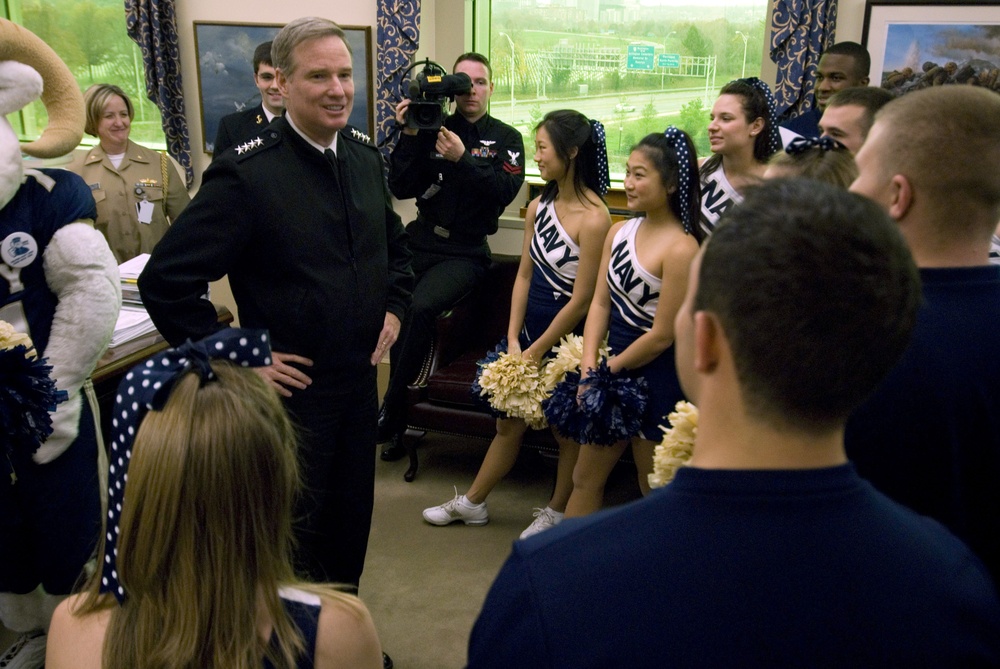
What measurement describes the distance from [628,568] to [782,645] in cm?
14

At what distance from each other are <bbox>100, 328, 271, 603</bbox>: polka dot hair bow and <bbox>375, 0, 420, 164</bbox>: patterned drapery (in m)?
3.71

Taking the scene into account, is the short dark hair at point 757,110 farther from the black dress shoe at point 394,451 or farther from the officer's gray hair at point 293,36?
the black dress shoe at point 394,451

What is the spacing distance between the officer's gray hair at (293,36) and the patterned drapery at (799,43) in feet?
8.90

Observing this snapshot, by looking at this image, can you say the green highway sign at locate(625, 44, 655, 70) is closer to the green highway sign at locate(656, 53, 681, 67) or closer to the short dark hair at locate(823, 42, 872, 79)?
the green highway sign at locate(656, 53, 681, 67)

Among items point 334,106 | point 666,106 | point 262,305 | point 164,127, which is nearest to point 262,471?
point 262,305

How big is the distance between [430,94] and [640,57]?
165cm

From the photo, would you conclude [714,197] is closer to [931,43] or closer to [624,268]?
[624,268]

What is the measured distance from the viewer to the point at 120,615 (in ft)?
3.91

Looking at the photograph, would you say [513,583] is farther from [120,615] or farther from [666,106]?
[666,106]

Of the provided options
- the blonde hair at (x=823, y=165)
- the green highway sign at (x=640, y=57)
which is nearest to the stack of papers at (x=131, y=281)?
the blonde hair at (x=823, y=165)

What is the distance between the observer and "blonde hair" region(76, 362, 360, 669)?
1.12 meters

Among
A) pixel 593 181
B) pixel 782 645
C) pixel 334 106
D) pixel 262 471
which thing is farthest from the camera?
pixel 593 181

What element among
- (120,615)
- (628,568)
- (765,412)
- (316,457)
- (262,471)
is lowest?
(316,457)

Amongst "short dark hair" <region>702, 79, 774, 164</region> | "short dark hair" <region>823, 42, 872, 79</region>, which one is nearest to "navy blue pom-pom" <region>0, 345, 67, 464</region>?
"short dark hair" <region>702, 79, 774, 164</region>
